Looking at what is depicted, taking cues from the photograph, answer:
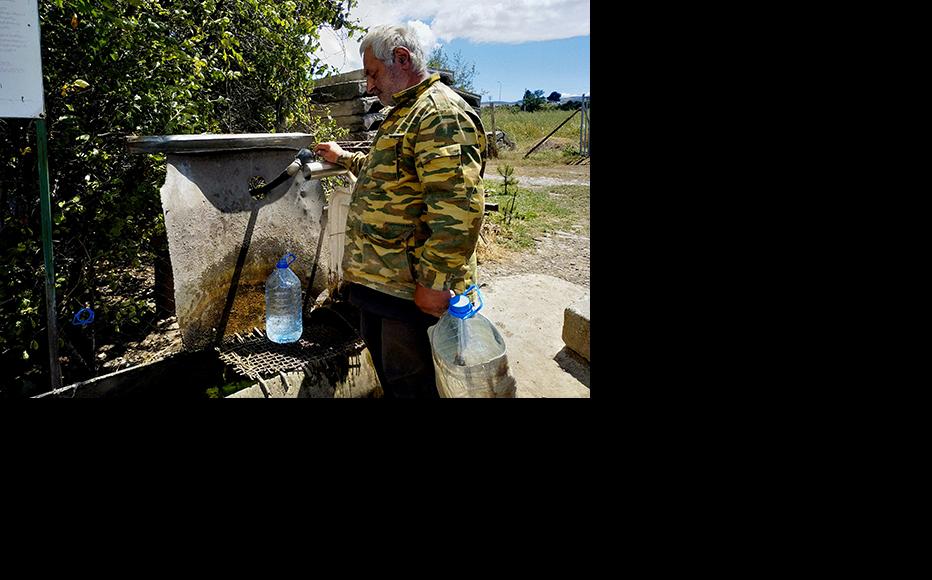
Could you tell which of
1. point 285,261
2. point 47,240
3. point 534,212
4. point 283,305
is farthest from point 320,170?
point 534,212

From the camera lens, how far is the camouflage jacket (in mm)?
2098

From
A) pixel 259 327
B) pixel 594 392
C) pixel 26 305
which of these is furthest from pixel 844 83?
pixel 26 305

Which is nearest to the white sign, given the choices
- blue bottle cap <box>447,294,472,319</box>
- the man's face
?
the man's face

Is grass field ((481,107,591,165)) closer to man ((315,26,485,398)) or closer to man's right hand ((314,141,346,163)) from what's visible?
man's right hand ((314,141,346,163))

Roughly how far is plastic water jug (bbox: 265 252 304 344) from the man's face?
45.8 inches

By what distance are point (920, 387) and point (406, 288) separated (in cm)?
168

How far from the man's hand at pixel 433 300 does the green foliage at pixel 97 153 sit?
1.82 metres

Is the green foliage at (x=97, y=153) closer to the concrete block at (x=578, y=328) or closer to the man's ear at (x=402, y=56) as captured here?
the man's ear at (x=402, y=56)

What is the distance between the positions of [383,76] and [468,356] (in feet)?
3.86

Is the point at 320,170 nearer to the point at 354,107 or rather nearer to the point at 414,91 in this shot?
the point at 414,91

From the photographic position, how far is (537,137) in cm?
2098

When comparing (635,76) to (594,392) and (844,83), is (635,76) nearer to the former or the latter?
(844,83)

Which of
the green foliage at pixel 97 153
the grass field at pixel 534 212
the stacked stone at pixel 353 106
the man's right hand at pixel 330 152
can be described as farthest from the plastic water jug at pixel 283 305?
the stacked stone at pixel 353 106

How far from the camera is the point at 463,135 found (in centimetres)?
209
